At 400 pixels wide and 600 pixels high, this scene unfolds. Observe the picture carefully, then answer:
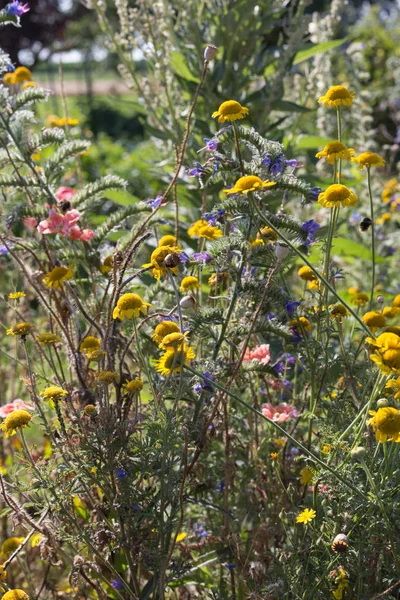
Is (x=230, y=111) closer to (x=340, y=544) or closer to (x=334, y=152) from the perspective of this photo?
(x=334, y=152)

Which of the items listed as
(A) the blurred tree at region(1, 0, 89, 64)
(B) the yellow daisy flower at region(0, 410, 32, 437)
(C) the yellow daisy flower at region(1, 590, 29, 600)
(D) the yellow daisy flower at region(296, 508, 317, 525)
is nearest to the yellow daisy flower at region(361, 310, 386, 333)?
(D) the yellow daisy flower at region(296, 508, 317, 525)

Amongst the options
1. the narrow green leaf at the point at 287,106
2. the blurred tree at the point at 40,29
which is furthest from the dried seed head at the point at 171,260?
the blurred tree at the point at 40,29

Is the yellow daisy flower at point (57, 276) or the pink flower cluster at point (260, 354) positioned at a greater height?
the yellow daisy flower at point (57, 276)

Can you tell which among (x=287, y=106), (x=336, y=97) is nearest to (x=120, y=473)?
(x=336, y=97)

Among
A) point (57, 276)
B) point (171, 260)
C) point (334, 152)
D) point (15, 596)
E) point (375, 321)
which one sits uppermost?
point (334, 152)

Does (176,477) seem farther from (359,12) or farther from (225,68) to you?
(359,12)

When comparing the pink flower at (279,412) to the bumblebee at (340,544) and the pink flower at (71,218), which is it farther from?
the pink flower at (71,218)

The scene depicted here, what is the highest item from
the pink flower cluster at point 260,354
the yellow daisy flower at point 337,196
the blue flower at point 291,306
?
the yellow daisy flower at point 337,196

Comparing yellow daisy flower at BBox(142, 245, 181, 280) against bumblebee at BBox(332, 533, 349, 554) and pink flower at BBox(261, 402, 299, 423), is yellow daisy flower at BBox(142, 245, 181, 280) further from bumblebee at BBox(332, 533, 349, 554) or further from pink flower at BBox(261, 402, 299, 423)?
bumblebee at BBox(332, 533, 349, 554)

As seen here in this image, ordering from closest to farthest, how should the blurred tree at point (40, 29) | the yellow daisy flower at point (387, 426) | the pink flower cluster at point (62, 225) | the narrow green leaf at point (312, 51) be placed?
the yellow daisy flower at point (387, 426) → the pink flower cluster at point (62, 225) → the narrow green leaf at point (312, 51) → the blurred tree at point (40, 29)

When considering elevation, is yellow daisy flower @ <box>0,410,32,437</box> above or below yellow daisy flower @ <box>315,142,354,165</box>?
below

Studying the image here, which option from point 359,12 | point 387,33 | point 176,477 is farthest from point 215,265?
point 359,12

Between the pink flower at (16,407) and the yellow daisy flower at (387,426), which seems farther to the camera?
the pink flower at (16,407)

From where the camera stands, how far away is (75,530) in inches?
58.4
